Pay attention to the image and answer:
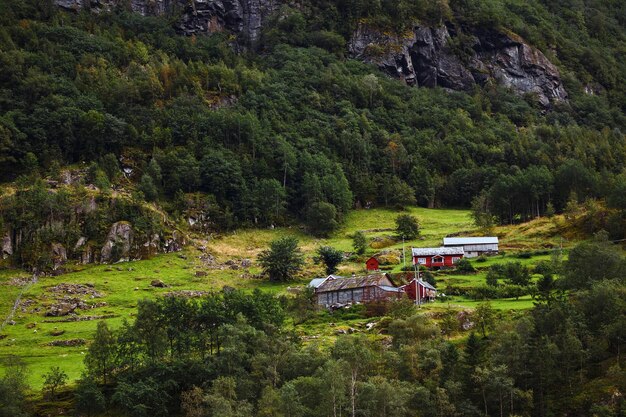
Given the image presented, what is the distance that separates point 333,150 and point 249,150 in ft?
80.3

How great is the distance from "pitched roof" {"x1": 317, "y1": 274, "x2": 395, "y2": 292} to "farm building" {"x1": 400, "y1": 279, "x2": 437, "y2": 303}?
128 inches

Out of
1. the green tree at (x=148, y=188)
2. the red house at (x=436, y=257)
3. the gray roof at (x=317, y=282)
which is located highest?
the green tree at (x=148, y=188)

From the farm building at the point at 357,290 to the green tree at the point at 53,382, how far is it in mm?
37827

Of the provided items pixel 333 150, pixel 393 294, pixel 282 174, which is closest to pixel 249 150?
pixel 282 174

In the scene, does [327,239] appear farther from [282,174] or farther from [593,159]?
[593,159]

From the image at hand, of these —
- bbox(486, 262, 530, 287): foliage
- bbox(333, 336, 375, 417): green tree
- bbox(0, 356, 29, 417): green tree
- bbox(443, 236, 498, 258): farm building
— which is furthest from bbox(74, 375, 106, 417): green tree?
bbox(443, 236, 498, 258): farm building

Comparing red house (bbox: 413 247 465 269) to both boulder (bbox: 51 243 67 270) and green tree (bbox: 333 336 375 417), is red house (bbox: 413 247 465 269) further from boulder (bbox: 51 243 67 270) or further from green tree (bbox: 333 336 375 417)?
boulder (bbox: 51 243 67 270)

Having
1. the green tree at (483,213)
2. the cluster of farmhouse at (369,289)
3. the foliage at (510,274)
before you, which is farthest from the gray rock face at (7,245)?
the green tree at (483,213)

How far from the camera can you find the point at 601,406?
60938 mm

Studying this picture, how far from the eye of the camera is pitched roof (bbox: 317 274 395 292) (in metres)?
100

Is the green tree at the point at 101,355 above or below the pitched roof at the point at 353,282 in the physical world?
below

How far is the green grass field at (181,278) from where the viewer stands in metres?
87.9

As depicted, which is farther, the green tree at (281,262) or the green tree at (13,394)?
the green tree at (281,262)

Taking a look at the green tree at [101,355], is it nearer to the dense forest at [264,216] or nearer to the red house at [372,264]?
the dense forest at [264,216]
